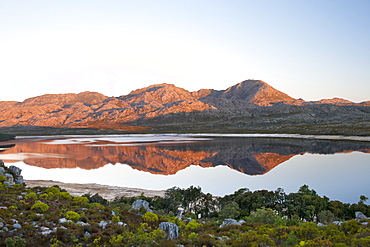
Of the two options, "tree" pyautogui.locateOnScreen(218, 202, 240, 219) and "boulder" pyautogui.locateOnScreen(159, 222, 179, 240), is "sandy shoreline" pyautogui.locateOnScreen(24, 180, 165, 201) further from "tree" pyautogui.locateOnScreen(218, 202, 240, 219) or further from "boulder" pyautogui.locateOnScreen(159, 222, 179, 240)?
"boulder" pyautogui.locateOnScreen(159, 222, 179, 240)

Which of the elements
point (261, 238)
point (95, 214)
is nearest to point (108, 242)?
point (95, 214)

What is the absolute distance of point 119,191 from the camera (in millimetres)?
28375

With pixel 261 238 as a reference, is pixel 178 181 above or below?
below

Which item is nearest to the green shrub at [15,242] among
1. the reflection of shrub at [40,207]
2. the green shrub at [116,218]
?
the reflection of shrub at [40,207]

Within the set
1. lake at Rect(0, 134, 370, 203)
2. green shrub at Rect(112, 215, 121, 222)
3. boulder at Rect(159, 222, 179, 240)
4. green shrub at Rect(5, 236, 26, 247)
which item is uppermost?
green shrub at Rect(5, 236, 26, 247)

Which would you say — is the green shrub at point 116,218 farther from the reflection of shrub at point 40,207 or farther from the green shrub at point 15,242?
the green shrub at point 15,242

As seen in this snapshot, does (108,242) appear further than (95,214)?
No

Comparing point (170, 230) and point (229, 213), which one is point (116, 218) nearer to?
point (170, 230)

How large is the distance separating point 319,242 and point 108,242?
7706 millimetres

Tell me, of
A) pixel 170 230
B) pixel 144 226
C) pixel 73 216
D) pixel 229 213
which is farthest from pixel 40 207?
pixel 229 213

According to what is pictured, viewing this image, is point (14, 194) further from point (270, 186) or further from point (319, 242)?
point (270, 186)

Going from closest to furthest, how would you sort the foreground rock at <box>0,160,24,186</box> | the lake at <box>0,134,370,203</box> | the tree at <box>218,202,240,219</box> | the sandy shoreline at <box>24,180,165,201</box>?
the tree at <box>218,202,240,219</box> → the foreground rock at <box>0,160,24,186</box> → the sandy shoreline at <box>24,180,165,201</box> → the lake at <box>0,134,370,203</box>

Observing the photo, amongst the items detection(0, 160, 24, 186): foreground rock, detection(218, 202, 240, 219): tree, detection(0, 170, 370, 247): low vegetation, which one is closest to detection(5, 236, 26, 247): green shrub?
detection(0, 170, 370, 247): low vegetation

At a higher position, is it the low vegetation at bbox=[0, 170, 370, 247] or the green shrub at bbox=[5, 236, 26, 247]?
the green shrub at bbox=[5, 236, 26, 247]
